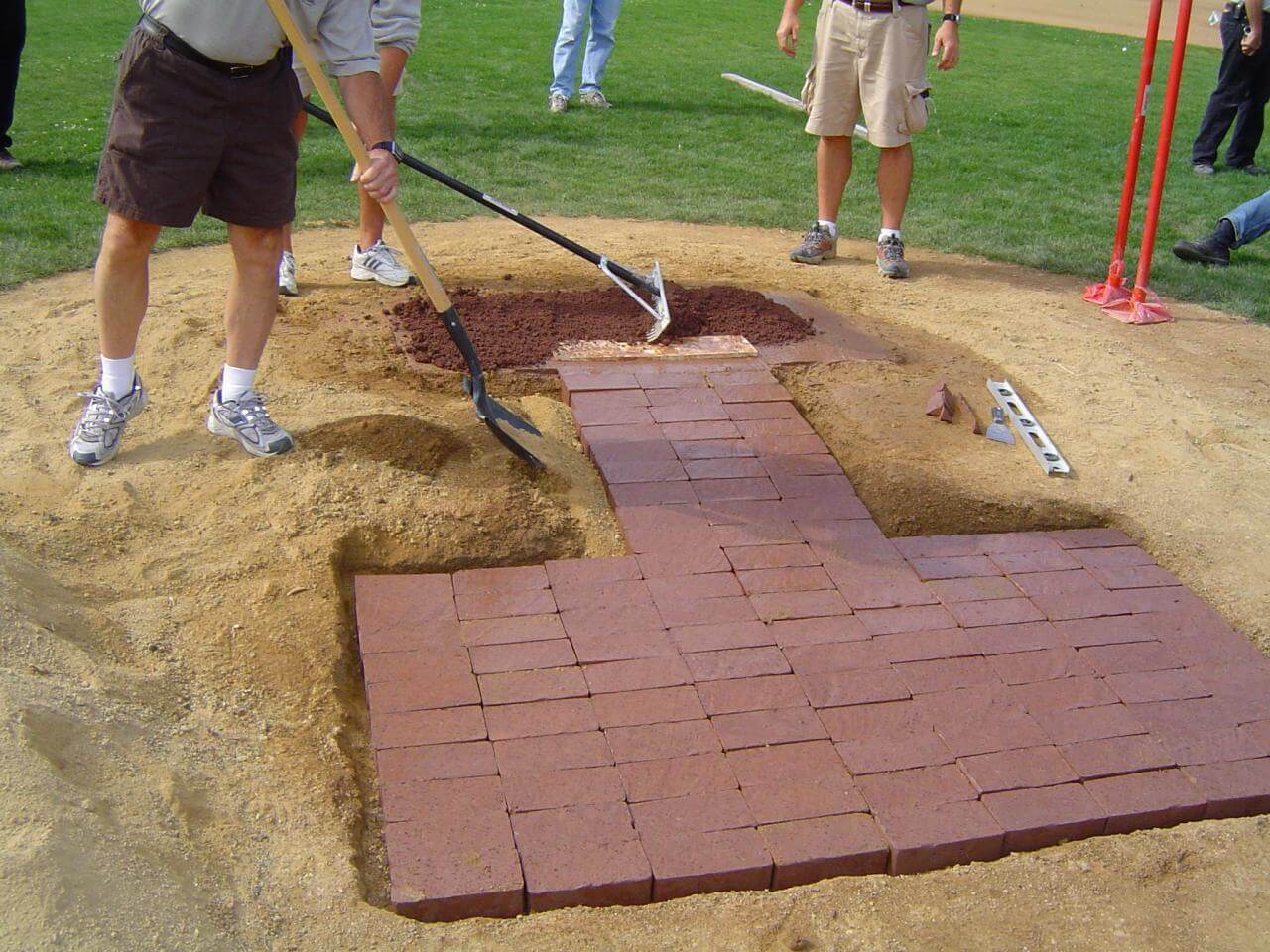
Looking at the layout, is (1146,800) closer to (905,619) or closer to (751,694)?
(905,619)

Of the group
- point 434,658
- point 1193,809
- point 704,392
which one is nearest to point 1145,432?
point 704,392

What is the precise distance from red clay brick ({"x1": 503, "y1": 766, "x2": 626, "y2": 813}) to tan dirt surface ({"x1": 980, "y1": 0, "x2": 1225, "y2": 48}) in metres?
17.5

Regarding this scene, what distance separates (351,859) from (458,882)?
0.24m

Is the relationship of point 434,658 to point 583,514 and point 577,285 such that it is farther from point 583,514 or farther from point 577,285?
point 577,285

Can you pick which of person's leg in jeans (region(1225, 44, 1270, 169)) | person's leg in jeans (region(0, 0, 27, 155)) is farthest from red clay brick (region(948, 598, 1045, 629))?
person's leg in jeans (region(1225, 44, 1270, 169))

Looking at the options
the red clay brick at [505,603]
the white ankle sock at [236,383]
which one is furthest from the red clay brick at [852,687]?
the white ankle sock at [236,383]

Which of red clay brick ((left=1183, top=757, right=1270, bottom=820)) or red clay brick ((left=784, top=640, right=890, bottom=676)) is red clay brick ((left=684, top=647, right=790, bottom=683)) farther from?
red clay brick ((left=1183, top=757, right=1270, bottom=820))

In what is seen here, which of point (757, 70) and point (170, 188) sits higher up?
point (170, 188)

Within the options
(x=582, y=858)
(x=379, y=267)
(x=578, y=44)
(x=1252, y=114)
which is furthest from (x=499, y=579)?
(x=1252, y=114)

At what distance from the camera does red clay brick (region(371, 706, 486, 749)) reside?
9.82ft

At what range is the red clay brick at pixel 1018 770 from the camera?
2.97 meters

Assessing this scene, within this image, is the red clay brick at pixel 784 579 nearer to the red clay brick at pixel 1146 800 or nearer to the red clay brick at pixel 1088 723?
the red clay brick at pixel 1088 723

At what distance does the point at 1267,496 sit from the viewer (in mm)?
4367

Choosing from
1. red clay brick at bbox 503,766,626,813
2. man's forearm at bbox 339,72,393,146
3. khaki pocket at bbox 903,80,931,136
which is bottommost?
red clay brick at bbox 503,766,626,813
